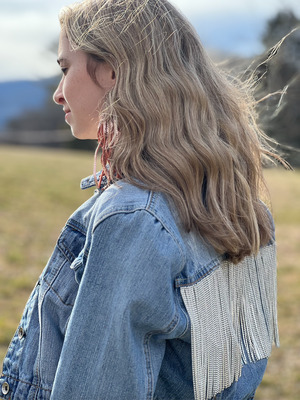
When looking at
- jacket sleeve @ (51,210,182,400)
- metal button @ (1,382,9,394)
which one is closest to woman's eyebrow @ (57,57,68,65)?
jacket sleeve @ (51,210,182,400)

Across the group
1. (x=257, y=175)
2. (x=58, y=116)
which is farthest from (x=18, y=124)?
(x=257, y=175)

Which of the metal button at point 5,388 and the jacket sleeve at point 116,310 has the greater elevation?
the jacket sleeve at point 116,310

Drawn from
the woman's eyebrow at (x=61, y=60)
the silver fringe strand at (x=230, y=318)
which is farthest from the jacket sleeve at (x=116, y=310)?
the woman's eyebrow at (x=61, y=60)

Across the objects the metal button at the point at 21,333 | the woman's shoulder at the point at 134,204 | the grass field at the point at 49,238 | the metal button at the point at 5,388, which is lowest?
the grass field at the point at 49,238

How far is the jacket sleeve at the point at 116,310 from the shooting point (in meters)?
1.40

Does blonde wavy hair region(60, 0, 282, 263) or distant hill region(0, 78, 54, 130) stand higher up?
blonde wavy hair region(60, 0, 282, 263)

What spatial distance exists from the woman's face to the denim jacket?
0.85 feet

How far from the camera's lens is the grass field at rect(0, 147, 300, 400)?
185 inches

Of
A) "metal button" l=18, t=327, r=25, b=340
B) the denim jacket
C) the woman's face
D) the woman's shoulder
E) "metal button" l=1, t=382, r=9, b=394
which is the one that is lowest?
"metal button" l=1, t=382, r=9, b=394

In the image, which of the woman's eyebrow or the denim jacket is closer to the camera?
the denim jacket

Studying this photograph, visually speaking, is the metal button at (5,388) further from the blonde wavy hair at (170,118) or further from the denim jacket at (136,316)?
the blonde wavy hair at (170,118)

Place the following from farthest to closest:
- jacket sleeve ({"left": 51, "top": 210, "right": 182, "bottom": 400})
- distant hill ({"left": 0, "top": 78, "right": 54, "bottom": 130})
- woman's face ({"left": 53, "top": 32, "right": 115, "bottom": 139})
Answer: distant hill ({"left": 0, "top": 78, "right": 54, "bottom": 130}) < woman's face ({"left": 53, "top": 32, "right": 115, "bottom": 139}) < jacket sleeve ({"left": 51, "top": 210, "right": 182, "bottom": 400})

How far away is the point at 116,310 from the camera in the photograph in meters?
1.39

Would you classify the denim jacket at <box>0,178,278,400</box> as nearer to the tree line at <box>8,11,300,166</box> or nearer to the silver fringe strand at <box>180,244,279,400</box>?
the silver fringe strand at <box>180,244,279,400</box>
